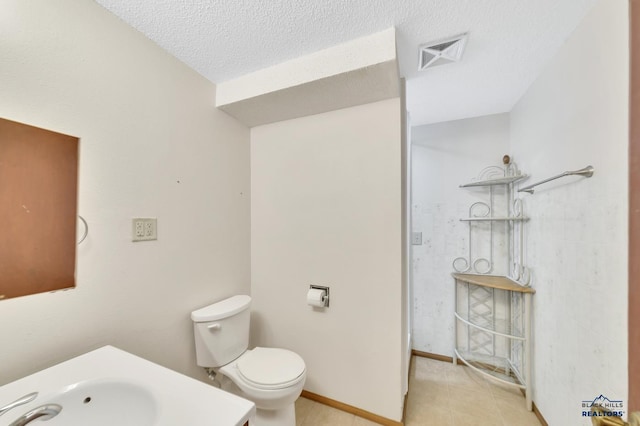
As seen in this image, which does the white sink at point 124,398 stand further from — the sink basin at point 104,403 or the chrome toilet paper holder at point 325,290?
the chrome toilet paper holder at point 325,290

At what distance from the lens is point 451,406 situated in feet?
5.58

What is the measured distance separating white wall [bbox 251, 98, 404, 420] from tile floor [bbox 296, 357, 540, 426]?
13 centimetres

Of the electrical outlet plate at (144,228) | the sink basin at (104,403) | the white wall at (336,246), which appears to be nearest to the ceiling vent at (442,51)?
the white wall at (336,246)

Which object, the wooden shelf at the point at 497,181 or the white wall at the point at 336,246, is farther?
the wooden shelf at the point at 497,181

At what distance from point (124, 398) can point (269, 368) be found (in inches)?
27.9

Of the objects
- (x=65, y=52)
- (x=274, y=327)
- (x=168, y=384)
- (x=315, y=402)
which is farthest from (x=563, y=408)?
(x=65, y=52)

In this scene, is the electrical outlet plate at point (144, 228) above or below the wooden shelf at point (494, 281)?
above

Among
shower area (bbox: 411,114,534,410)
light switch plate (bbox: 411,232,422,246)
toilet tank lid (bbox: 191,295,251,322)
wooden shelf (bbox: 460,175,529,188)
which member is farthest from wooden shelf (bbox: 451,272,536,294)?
toilet tank lid (bbox: 191,295,251,322)

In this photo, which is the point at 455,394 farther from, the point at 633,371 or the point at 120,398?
the point at 120,398

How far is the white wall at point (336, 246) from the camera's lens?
1538 millimetres

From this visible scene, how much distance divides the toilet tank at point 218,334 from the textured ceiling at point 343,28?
149cm

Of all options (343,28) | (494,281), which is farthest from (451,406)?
(343,28)

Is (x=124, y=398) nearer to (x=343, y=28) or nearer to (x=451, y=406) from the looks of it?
(x=343, y=28)

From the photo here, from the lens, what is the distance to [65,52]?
3.27 feet
